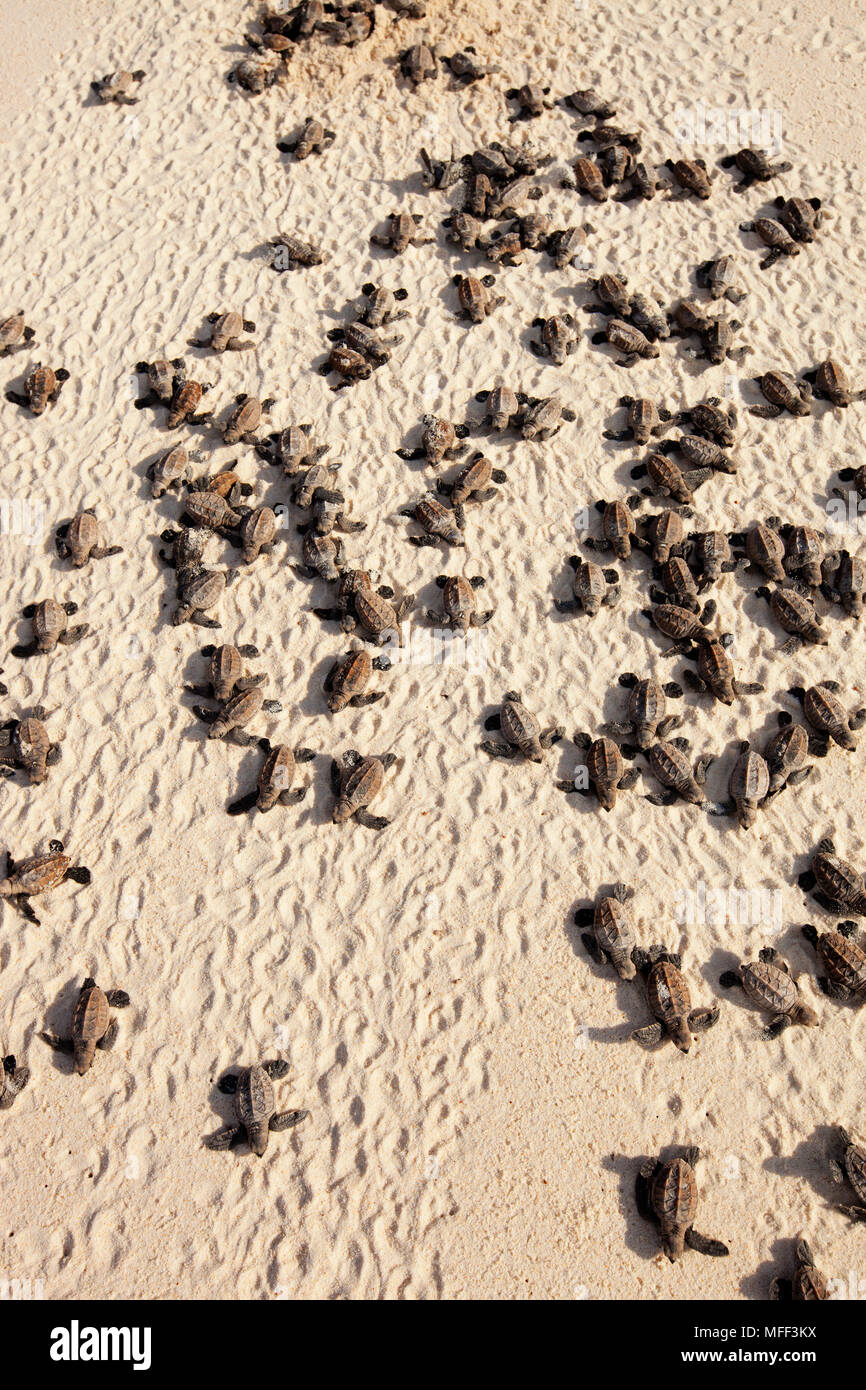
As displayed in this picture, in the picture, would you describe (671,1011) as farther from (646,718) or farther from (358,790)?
(358,790)

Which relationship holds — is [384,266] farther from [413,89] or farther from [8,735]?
[8,735]

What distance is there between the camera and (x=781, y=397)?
30.8 ft

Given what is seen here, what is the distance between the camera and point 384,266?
35.1ft

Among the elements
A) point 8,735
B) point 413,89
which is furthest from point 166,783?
point 413,89

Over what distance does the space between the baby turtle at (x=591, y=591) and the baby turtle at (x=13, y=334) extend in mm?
7407

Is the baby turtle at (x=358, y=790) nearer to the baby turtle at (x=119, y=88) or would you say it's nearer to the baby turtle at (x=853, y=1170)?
the baby turtle at (x=853, y=1170)

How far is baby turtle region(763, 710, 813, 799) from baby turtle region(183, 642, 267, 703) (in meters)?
4.71

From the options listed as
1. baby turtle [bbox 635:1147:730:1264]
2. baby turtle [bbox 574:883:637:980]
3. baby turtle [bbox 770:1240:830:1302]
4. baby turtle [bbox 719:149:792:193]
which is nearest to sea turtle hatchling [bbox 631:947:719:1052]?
baby turtle [bbox 574:883:637:980]

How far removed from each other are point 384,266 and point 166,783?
288 inches

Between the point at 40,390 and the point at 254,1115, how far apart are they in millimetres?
8204

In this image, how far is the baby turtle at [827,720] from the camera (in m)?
7.47

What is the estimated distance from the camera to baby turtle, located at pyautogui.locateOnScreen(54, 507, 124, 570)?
8562mm

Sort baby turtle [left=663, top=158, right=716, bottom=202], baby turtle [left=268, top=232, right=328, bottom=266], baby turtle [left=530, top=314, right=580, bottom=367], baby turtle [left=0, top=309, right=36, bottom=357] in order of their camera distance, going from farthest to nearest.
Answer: baby turtle [left=663, top=158, right=716, bottom=202], baby turtle [left=268, top=232, right=328, bottom=266], baby turtle [left=0, top=309, right=36, bottom=357], baby turtle [left=530, top=314, right=580, bottom=367]

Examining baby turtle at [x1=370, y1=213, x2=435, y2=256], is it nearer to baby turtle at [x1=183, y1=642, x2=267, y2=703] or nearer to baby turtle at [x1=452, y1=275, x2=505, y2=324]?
baby turtle at [x1=452, y1=275, x2=505, y2=324]
